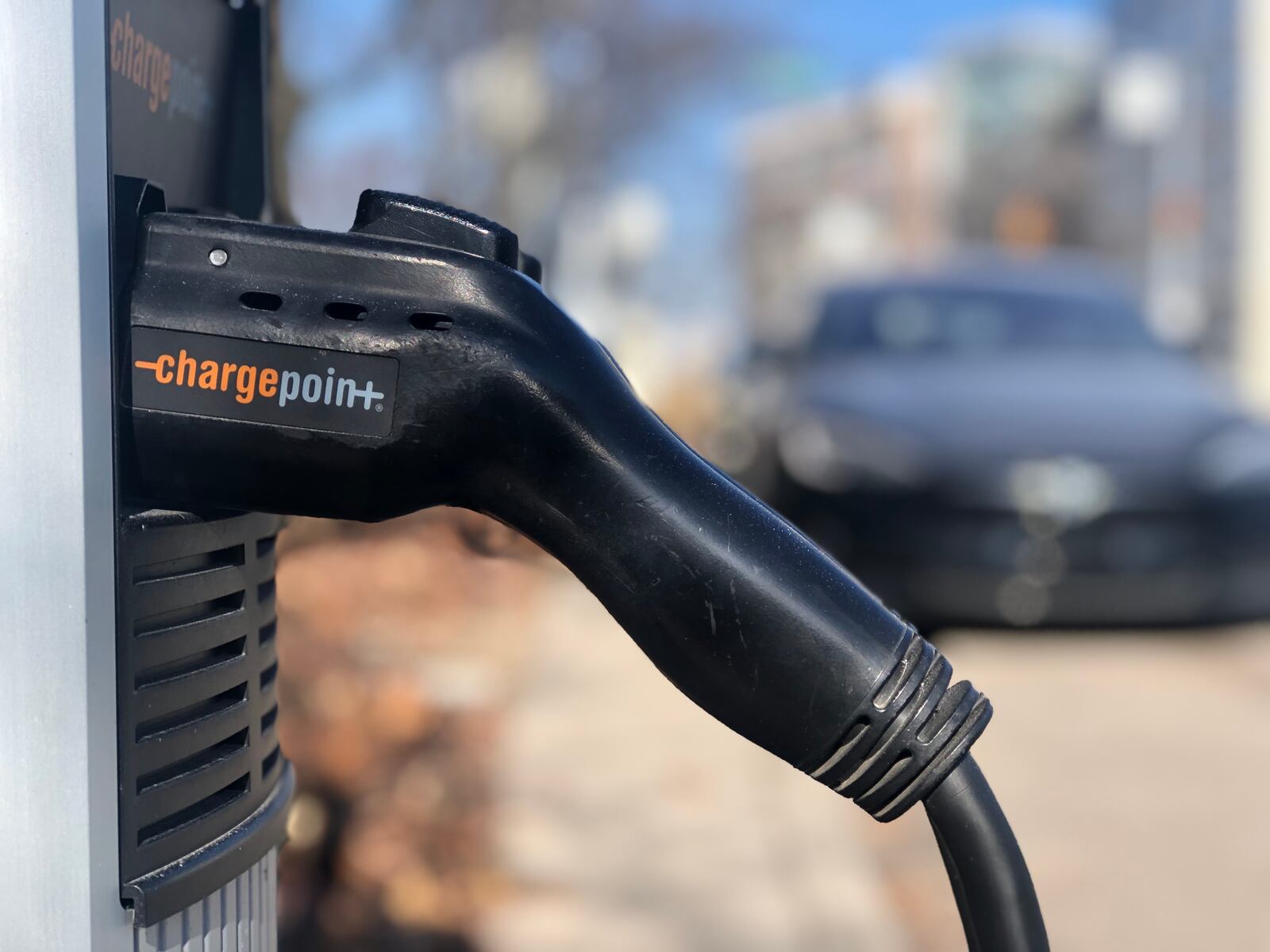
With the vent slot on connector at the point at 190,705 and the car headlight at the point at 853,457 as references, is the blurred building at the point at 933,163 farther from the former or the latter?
the vent slot on connector at the point at 190,705

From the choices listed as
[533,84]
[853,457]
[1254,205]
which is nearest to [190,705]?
[853,457]

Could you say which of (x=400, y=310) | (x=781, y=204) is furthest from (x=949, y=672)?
(x=781, y=204)

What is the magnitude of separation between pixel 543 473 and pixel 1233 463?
5.26 metres

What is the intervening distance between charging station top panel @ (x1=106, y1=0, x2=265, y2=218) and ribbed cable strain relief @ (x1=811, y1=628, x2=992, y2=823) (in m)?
0.57

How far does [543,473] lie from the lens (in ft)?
2.94

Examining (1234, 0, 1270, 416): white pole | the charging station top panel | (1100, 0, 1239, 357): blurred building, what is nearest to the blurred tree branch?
the charging station top panel

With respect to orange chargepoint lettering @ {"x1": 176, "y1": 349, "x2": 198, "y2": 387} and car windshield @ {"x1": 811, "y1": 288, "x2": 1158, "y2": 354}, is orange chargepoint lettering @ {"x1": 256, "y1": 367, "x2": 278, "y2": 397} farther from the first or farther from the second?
car windshield @ {"x1": 811, "y1": 288, "x2": 1158, "y2": 354}

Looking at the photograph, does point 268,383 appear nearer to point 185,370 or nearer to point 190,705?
point 185,370

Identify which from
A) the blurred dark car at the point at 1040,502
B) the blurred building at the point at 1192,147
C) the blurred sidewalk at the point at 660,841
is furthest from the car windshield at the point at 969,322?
the blurred building at the point at 1192,147

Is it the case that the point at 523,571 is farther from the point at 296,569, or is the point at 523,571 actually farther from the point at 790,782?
the point at 296,569

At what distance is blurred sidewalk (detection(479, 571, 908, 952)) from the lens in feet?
11.1

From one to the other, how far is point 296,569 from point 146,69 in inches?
118

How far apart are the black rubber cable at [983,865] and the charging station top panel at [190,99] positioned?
654mm

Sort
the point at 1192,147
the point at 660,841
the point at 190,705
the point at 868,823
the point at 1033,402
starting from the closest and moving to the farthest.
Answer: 1. the point at 190,705
2. the point at 660,841
3. the point at 868,823
4. the point at 1033,402
5. the point at 1192,147
